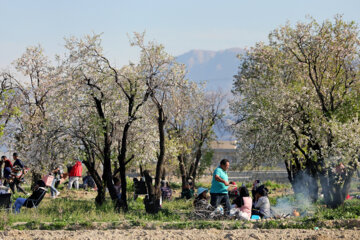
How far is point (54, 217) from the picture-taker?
1280cm

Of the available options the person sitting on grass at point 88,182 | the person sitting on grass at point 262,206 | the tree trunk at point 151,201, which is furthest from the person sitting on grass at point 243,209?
the person sitting on grass at point 88,182

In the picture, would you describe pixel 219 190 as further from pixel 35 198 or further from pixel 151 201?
pixel 35 198

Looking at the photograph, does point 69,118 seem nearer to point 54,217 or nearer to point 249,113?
point 54,217

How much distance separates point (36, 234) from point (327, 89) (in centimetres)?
1000

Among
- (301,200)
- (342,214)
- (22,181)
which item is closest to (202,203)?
(342,214)

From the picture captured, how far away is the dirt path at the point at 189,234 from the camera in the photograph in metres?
10.5

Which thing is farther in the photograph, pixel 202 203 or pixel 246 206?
pixel 202 203

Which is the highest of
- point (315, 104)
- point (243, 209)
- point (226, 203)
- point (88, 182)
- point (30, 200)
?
point (315, 104)

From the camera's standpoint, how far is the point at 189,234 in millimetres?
10641

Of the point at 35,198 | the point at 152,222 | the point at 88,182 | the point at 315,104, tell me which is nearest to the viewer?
the point at 152,222

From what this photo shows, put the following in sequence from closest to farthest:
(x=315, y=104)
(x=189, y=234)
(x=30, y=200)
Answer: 1. (x=189, y=234)
2. (x=30, y=200)
3. (x=315, y=104)

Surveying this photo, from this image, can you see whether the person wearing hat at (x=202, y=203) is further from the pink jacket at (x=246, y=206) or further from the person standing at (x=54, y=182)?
the person standing at (x=54, y=182)

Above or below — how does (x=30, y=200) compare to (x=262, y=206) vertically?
above

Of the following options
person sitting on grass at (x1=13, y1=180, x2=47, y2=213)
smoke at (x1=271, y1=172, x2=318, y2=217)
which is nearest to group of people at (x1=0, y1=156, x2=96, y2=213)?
person sitting on grass at (x1=13, y1=180, x2=47, y2=213)
